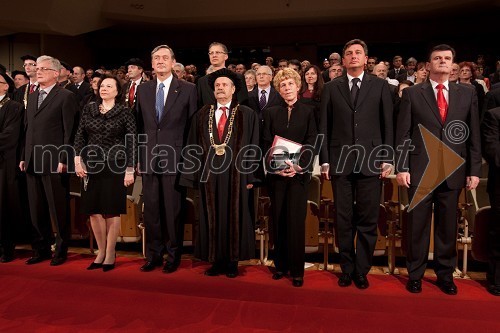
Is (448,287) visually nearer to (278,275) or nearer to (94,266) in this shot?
(278,275)

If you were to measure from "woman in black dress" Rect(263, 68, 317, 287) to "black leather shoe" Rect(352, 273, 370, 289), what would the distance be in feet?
1.27

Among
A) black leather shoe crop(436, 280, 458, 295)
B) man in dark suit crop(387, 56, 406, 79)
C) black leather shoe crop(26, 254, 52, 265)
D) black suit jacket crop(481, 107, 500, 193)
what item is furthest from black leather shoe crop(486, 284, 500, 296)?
man in dark suit crop(387, 56, 406, 79)

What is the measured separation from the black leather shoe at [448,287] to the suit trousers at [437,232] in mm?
28

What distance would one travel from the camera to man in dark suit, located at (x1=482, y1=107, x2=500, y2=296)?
3154mm

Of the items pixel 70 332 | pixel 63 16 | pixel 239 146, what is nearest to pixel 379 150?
pixel 239 146

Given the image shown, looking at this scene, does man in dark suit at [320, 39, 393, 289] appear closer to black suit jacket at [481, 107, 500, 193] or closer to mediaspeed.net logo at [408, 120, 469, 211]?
mediaspeed.net logo at [408, 120, 469, 211]

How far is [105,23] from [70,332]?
39.2 feet

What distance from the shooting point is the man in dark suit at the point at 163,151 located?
362cm

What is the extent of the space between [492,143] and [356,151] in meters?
0.91

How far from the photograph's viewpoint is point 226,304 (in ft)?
10.00

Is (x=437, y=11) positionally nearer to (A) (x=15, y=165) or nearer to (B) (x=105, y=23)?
(B) (x=105, y=23)

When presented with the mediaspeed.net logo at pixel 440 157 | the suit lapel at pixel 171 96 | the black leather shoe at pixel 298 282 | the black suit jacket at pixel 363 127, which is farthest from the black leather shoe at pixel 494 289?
the suit lapel at pixel 171 96

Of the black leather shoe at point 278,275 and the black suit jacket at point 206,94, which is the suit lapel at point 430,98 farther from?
the black leather shoe at point 278,275

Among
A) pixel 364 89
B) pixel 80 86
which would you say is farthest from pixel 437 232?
Result: pixel 80 86
